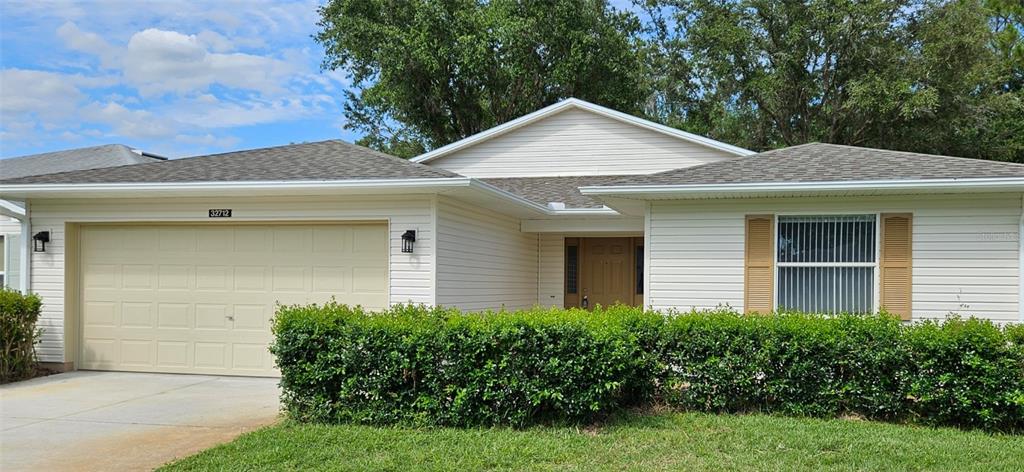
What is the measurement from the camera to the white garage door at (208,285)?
10055mm

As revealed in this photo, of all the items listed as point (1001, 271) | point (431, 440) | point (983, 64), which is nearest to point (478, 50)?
point (983, 64)

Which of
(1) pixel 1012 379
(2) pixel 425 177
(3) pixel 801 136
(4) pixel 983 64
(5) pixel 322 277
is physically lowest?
(1) pixel 1012 379

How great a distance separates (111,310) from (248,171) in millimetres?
2838

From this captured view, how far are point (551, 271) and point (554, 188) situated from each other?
155 centimetres

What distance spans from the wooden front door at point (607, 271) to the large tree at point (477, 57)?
40.4 ft

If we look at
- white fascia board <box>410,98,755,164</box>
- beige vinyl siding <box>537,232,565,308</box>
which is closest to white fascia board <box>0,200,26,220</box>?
white fascia board <box>410,98,755,164</box>

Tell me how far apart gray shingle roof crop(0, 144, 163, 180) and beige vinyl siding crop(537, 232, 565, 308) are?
9052 millimetres

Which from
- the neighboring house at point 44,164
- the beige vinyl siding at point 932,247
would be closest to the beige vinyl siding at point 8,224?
the neighboring house at point 44,164

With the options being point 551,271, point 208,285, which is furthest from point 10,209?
point 551,271

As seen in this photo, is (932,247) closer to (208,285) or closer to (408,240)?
(408,240)

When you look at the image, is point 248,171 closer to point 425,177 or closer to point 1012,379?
point 425,177

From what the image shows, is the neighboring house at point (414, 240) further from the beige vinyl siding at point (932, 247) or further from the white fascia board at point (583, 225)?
the white fascia board at point (583, 225)

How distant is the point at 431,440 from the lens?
636 centimetres

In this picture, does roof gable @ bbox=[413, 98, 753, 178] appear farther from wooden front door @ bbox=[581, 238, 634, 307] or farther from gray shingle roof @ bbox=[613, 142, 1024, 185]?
gray shingle roof @ bbox=[613, 142, 1024, 185]
